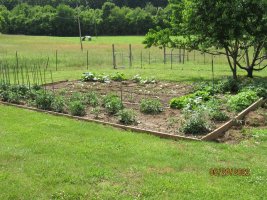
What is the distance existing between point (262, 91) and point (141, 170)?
7.20m

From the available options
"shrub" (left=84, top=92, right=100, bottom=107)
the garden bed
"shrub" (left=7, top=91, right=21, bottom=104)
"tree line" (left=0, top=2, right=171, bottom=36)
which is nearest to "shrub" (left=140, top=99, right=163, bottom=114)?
the garden bed

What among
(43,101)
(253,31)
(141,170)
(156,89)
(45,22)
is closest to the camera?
(141,170)

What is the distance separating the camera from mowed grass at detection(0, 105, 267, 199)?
5.60 m

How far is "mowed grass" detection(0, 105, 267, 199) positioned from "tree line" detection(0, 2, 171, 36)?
84.5 m

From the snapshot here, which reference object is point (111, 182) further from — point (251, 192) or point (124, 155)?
point (251, 192)

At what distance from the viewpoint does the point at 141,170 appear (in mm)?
6410

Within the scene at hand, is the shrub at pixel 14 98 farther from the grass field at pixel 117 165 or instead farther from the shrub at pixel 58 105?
the grass field at pixel 117 165

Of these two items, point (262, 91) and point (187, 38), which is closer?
point (262, 91)

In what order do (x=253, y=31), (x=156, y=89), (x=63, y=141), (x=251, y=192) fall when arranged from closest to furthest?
(x=251, y=192)
(x=63, y=141)
(x=156, y=89)
(x=253, y=31)

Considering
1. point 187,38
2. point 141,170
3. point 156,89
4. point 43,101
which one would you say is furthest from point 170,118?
point 187,38

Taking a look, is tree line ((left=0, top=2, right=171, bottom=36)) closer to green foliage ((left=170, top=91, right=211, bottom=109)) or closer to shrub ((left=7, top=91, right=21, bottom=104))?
shrub ((left=7, top=91, right=21, bottom=104))

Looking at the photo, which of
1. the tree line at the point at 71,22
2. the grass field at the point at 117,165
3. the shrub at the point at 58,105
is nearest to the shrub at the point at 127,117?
the grass field at the point at 117,165
